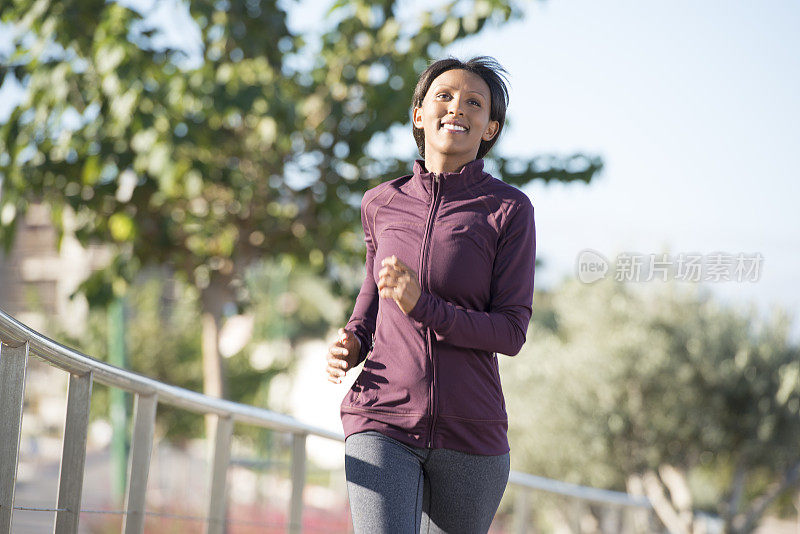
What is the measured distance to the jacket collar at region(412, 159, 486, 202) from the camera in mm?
2100

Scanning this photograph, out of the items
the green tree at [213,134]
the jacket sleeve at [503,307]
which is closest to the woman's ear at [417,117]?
the jacket sleeve at [503,307]

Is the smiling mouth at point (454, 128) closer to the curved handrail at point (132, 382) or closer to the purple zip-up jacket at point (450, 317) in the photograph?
the purple zip-up jacket at point (450, 317)

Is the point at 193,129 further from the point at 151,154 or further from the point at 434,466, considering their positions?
the point at 434,466

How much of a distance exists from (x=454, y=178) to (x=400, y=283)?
353mm

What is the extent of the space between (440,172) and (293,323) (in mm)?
47341

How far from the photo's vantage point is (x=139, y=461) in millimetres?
2674

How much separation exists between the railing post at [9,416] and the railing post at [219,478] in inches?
50.0

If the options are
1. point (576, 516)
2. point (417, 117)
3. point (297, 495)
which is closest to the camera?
point (417, 117)

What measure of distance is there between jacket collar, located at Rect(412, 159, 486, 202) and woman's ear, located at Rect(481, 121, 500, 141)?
12cm

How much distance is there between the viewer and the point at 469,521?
203cm

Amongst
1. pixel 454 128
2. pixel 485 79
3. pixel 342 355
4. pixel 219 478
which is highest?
pixel 485 79

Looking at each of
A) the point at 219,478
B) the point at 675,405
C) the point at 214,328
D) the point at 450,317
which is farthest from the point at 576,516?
the point at 675,405

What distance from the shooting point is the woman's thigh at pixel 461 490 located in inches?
77.8

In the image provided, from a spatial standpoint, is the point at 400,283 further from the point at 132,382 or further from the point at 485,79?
the point at 132,382
